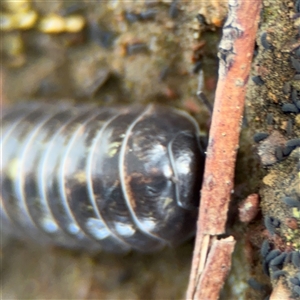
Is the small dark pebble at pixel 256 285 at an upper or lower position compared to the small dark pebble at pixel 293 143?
lower

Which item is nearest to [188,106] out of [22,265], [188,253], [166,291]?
[188,253]

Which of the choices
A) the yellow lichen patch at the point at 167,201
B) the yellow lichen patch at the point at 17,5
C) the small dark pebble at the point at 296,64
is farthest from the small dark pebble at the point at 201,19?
the yellow lichen patch at the point at 17,5

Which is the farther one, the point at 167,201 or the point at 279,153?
the point at 167,201

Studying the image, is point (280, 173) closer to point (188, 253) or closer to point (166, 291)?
point (188, 253)

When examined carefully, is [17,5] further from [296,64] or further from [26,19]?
[296,64]

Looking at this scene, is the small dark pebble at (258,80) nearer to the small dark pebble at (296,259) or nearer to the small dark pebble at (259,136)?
the small dark pebble at (259,136)

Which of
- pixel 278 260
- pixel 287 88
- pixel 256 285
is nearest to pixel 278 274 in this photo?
pixel 278 260

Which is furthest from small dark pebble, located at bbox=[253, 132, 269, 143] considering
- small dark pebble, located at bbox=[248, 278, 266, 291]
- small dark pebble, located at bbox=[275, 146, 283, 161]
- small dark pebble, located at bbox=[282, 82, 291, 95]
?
small dark pebble, located at bbox=[248, 278, 266, 291]
